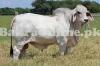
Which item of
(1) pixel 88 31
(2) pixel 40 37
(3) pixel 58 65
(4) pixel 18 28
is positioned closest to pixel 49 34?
(2) pixel 40 37

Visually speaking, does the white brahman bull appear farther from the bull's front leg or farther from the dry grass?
the dry grass

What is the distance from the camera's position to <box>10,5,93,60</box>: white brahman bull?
9320 mm

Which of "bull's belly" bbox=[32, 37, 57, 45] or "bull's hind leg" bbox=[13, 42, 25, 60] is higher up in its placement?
"bull's belly" bbox=[32, 37, 57, 45]

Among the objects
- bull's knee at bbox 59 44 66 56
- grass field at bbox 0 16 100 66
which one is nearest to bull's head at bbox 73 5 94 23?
bull's knee at bbox 59 44 66 56

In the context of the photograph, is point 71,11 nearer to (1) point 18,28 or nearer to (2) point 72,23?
(2) point 72,23

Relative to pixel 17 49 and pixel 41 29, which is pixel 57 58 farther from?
pixel 17 49

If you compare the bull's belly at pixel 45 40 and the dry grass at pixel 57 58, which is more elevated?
the bull's belly at pixel 45 40

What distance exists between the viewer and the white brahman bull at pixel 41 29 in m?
9.32

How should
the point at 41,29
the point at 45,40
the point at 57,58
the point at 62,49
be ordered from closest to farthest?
the point at 57,58 < the point at 41,29 < the point at 45,40 < the point at 62,49

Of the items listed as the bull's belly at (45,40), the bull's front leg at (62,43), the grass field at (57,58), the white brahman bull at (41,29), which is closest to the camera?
the grass field at (57,58)

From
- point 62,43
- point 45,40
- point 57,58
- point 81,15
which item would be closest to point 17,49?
point 45,40

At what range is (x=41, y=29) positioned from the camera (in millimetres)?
9383

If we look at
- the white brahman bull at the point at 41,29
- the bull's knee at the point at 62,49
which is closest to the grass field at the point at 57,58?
the bull's knee at the point at 62,49

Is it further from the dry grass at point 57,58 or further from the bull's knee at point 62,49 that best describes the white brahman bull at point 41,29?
the dry grass at point 57,58
